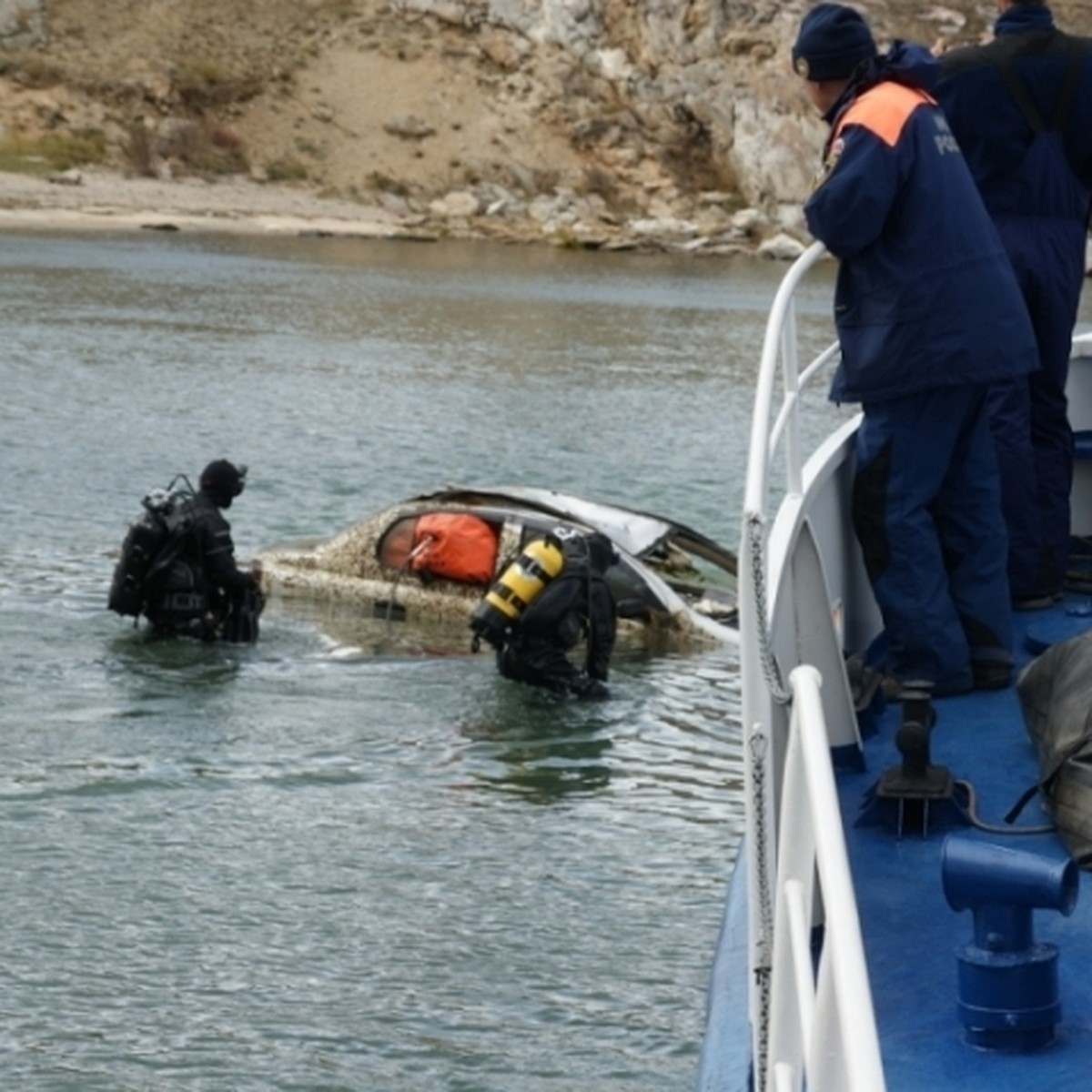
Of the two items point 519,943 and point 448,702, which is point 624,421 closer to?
point 448,702

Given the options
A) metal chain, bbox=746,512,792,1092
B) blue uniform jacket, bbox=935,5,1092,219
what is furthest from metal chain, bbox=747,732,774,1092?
blue uniform jacket, bbox=935,5,1092,219

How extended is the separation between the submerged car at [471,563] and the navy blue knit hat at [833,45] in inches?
408

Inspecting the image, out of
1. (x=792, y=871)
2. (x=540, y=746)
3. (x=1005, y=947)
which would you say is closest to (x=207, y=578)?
(x=540, y=746)

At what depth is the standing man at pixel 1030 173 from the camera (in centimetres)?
671

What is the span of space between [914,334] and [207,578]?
9.56 meters

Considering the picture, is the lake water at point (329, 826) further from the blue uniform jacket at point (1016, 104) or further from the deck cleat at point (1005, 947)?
the deck cleat at point (1005, 947)

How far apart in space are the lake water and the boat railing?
362 centimetres

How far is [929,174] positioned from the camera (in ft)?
19.6

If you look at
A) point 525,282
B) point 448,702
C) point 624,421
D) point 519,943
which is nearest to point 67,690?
point 448,702

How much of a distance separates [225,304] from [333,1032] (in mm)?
43293

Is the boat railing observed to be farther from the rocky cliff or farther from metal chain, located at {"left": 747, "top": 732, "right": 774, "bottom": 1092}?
the rocky cliff

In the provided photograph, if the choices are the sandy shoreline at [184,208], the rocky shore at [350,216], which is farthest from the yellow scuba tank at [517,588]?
the rocky shore at [350,216]

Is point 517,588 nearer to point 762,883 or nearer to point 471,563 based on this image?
point 471,563

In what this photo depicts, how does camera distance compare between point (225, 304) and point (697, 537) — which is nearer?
point (697, 537)
